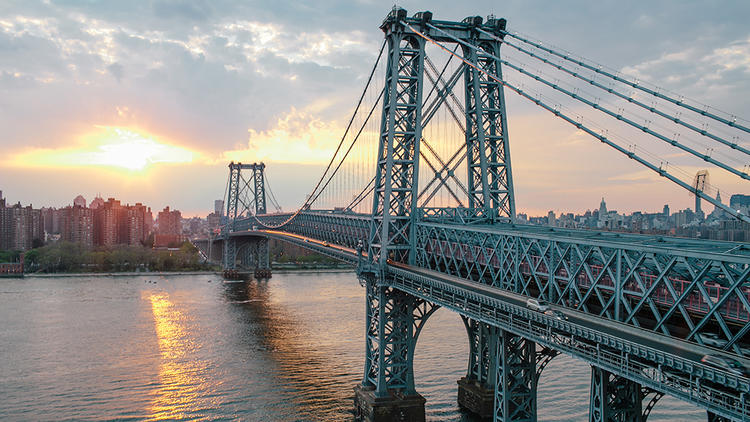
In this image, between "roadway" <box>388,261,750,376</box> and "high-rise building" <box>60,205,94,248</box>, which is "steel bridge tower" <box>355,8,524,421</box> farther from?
"high-rise building" <box>60,205,94,248</box>

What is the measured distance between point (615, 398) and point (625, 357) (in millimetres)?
2277

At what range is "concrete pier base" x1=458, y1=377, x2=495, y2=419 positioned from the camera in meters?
23.6

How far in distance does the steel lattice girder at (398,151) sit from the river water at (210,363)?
7298mm

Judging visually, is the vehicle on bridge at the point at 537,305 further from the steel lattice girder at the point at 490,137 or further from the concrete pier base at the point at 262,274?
the concrete pier base at the point at 262,274

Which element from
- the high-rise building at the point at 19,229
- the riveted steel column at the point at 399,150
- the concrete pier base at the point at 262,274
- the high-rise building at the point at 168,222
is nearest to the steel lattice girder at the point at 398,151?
the riveted steel column at the point at 399,150

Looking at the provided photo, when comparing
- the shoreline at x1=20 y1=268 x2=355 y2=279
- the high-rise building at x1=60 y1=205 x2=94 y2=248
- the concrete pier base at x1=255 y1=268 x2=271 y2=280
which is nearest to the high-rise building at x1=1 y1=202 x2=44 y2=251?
the high-rise building at x1=60 y1=205 x2=94 y2=248

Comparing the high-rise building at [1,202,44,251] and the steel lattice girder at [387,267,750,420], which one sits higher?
the high-rise building at [1,202,44,251]

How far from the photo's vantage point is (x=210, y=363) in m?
31.9

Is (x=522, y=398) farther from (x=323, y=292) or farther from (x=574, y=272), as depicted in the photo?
(x=323, y=292)

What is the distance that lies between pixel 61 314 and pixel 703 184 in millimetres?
47482

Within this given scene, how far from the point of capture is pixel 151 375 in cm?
2933

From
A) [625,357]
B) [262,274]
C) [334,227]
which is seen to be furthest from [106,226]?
[625,357]

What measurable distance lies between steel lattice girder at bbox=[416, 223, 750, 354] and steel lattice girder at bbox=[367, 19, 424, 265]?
2936 mm

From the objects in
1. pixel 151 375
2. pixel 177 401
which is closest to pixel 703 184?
pixel 177 401
